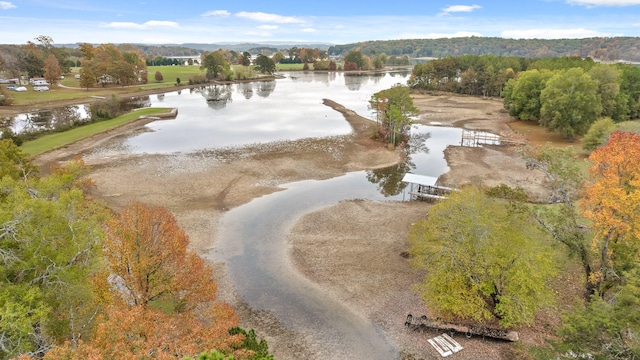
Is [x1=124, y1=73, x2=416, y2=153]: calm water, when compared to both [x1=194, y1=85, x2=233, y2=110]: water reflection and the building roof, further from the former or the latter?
the building roof

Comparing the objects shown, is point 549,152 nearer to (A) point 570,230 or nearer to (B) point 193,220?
(A) point 570,230

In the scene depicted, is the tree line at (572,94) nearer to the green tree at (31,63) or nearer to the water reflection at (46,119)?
the water reflection at (46,119)

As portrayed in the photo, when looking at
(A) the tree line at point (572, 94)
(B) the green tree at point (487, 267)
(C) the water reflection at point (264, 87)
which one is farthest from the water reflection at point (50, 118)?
(A) the tree line at point (572, 94)

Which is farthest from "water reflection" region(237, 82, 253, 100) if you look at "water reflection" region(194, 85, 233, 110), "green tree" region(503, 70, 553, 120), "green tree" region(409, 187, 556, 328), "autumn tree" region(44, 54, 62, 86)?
"green tree" region(409, 187, 556, 328)

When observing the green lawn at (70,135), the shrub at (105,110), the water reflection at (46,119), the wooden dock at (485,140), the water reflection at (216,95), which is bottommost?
the wooden dock at (485,140)

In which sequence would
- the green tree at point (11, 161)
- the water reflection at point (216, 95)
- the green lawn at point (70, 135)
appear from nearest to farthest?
the green tree at point (11, 161)
the green lawn at point (70, 135)
the water reflection at point (216, 95)
